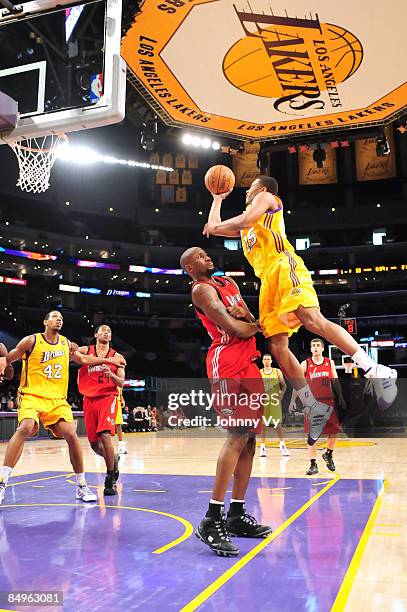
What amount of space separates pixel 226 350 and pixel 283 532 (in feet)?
5.23

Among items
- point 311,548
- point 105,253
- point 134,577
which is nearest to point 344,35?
point 311,548

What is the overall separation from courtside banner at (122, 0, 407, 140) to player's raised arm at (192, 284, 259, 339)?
526 centimetres

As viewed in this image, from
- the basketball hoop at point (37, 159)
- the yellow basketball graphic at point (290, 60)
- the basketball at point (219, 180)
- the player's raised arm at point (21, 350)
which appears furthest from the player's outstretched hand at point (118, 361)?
the yellow basketball graphic at point (290, 60)

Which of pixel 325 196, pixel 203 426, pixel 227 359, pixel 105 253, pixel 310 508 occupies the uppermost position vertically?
pixel 325 196

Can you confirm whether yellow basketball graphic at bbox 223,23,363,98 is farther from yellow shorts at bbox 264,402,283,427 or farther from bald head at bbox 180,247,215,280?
yellow shorts at bbox 264,402,283,427

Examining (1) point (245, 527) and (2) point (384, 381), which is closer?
(1) point (245, 527)

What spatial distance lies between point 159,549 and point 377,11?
24.7 feet

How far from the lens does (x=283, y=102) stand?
9.55 meters

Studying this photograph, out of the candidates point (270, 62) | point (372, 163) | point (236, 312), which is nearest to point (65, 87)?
point (236, 312)

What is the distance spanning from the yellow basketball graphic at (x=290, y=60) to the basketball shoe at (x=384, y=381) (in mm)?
5960

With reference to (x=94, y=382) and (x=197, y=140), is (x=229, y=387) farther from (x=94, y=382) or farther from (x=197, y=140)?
(x=197, y=140)

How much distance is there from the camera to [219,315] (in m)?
4.04

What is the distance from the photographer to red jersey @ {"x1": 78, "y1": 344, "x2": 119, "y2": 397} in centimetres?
666

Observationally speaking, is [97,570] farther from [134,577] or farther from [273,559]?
[273,559]
